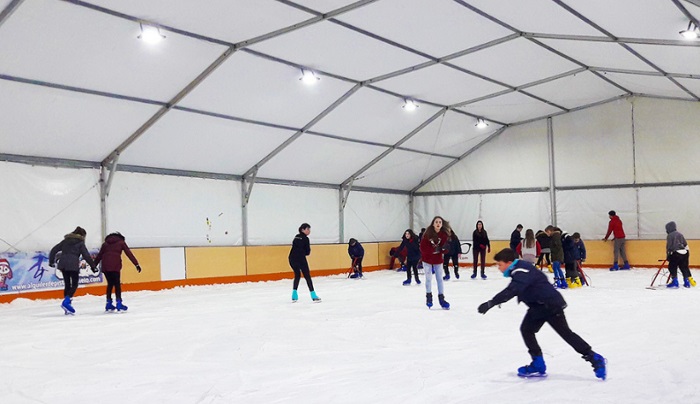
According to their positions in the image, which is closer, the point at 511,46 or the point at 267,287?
the point at 511,46

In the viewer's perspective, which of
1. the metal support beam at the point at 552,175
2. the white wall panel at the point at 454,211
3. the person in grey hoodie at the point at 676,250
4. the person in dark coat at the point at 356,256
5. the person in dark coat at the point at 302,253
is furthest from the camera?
the white wall panel at the point at 454,211

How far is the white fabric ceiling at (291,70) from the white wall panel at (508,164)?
3.01 meters

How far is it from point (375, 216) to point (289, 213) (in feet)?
14.3

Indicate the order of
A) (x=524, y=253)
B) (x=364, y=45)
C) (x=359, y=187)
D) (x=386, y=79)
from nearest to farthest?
(x=364, y=45) → (x=524, y=253) → (x=386, y=79) → (x=359, y=187)

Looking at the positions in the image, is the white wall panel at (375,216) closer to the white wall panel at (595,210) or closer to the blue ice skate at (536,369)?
the white wall panel at (595,210)

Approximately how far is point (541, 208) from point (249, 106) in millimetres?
11699

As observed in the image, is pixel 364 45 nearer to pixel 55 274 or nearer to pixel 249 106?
pixel 249 106

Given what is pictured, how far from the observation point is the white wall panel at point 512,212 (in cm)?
2173

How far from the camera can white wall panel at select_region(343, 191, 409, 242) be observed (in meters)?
21.5

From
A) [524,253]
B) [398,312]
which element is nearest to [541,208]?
[524,253]

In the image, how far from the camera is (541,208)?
21.7 metres

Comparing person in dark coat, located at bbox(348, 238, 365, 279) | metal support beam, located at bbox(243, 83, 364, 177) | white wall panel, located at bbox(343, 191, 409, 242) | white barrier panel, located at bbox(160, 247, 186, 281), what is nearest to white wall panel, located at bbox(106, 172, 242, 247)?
white barrier panel, located at bbox(160, 247, 186, 281)

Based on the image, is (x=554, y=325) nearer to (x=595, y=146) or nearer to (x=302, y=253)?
(x=302, y=253)

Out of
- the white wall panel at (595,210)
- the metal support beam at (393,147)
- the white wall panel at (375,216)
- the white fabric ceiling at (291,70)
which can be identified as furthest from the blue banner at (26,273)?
the white wall panel at (595,210)
